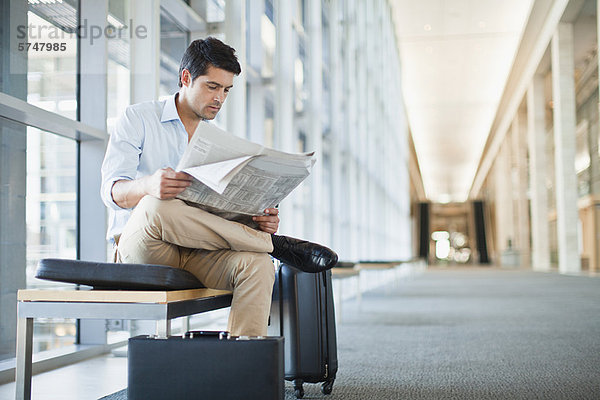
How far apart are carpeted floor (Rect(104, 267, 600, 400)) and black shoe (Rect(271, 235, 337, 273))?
51cm

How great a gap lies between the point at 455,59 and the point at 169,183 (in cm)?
1982

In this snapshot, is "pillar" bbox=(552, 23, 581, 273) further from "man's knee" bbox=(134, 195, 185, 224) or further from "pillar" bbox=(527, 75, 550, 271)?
"man's knee" bbox=(134, 195, 185, 224)

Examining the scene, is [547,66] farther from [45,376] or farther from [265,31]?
[45,376]

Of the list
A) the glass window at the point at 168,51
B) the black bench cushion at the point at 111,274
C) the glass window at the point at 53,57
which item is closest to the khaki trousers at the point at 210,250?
the black bench cushion at the point at 111,274

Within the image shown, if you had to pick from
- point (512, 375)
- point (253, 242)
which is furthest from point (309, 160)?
point (512, 375)

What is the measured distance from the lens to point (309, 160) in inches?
69.5

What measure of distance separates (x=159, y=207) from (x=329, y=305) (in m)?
1.00

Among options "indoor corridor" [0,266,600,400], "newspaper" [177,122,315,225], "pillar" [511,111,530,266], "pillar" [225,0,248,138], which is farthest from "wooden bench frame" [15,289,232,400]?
"pillar" [511,111,530,266]

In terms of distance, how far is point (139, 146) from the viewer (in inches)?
81.5

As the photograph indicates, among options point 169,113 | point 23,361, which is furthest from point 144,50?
point 23,361

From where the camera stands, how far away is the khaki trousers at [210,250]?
5.75 ft

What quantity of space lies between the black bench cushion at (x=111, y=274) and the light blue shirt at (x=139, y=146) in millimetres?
290

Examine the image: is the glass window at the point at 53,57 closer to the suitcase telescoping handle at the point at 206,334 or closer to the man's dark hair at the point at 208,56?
the man's dark hair at the point at 208,56

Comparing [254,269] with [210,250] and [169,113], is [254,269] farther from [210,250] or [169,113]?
[169,113]
